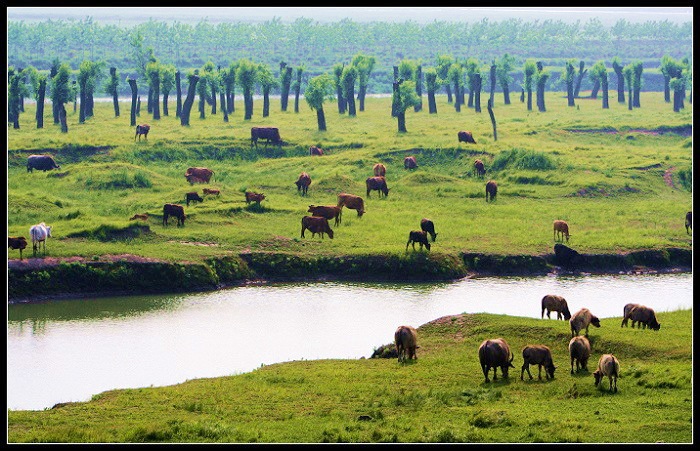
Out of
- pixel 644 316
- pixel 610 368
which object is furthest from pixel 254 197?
pixel 610 368

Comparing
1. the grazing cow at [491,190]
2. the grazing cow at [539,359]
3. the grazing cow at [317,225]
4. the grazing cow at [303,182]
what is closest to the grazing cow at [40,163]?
the grazing cow at [303,182]

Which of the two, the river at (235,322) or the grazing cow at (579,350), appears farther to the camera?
the river at (235,322)

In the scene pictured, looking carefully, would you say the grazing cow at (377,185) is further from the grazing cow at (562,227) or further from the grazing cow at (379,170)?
the grazing cow at (562,227)

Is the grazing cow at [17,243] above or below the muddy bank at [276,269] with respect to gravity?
above

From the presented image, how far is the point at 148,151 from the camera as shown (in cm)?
6825

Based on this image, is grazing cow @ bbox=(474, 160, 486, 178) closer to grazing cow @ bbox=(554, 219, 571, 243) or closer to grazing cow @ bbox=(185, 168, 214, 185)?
grazing cow @ bbox=(185, 168, 214, 185)

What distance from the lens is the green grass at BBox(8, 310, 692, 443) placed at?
22359 mm

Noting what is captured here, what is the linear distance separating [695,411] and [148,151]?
51.8 m

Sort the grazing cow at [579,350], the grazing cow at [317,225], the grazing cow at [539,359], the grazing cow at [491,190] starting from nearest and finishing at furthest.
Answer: the grazing cow at [539,359], the grazing cow at [579,350], the grazing cow at [317,225], the grazing cow at [491,190]

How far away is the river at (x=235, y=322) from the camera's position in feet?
103

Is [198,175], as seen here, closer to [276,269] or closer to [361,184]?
[361,184]

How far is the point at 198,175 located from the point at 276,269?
16.4 meters

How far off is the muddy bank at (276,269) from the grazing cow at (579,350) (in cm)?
1756

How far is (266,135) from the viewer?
7069 centimetres
